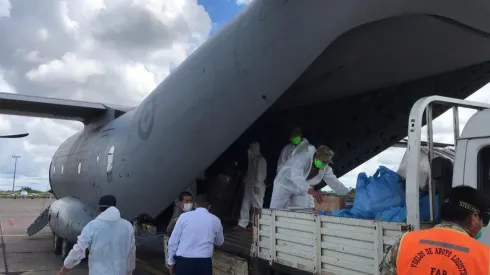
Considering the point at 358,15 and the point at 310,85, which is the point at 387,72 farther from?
the point at 358,15

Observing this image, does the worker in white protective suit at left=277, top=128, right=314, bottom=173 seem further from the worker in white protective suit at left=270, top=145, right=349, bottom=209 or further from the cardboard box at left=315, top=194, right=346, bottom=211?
the cardboard box at left=315, top=194, right=346, bottom=211

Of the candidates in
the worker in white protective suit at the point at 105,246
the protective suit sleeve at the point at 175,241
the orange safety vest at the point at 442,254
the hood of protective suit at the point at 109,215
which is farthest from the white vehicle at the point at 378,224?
the hood of protective suit at the point at 109,215

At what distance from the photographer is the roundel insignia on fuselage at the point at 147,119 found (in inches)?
286

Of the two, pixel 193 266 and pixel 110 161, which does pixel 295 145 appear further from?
pixel 110 161

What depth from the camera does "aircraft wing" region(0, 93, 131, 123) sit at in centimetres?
1005

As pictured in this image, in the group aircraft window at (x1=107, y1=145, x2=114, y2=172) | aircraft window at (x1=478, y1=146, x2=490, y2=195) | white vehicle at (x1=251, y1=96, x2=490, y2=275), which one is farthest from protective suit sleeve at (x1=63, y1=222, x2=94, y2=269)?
Result: aircraft window at (x1=107, y1=145, x2=114, y2=172)

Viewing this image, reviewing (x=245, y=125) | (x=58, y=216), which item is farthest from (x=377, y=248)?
(x=58, y=216)

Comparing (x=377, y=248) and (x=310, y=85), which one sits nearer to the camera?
(x=377, y=248)

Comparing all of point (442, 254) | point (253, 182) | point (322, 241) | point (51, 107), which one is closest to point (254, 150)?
point (253, 182)

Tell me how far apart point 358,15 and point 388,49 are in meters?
1.11

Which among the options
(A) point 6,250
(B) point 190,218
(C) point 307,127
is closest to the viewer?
(B) point 190,218

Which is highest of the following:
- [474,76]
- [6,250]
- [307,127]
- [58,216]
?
[474,76]

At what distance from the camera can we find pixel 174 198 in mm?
6598

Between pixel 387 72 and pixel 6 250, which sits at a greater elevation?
pixel 387 72
